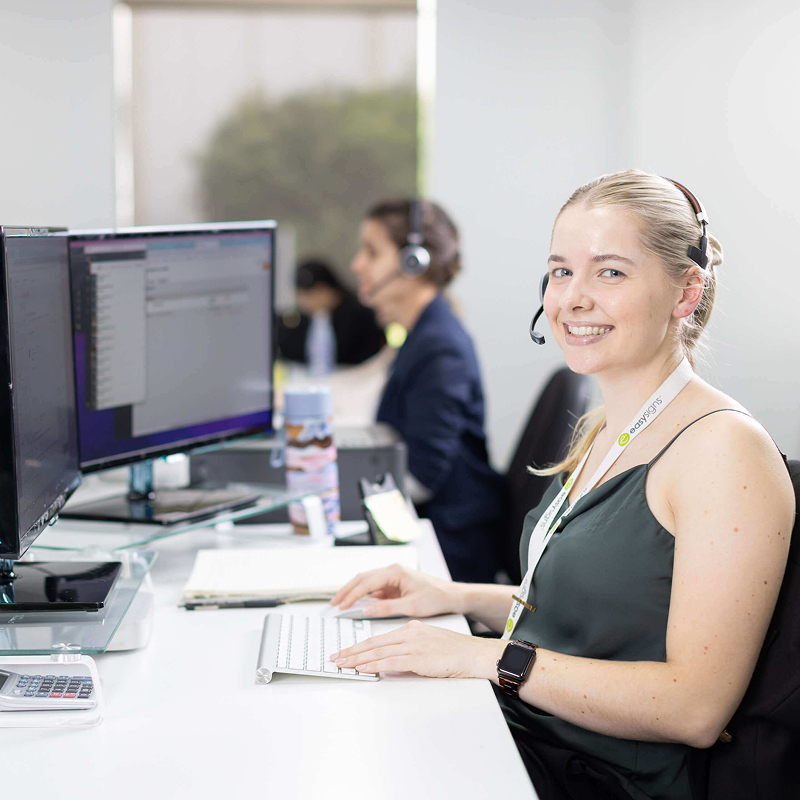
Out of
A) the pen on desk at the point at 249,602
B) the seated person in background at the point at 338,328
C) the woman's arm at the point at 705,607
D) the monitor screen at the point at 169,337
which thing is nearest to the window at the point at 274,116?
the seated person in background at the point at 338,328

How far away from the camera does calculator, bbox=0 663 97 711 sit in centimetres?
92

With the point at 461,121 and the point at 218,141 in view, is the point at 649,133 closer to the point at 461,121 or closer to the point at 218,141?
the point at 461,121

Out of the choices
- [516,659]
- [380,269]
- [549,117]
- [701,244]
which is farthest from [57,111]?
[549,117]

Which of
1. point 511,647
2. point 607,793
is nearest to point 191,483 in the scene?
point 511,647

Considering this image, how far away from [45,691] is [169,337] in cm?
72

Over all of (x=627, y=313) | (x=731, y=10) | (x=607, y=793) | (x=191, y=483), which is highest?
(x=731, y=10)

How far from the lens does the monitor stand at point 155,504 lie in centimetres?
146

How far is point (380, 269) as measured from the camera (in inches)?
104

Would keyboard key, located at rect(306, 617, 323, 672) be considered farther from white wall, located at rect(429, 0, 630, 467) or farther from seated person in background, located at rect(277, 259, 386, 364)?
seated person in background, located at rect(277, 259, 386, 364)

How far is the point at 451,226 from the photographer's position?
2652 millimetres

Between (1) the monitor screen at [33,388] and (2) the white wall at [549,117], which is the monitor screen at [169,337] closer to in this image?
(1) the monitor screen at [33,388]

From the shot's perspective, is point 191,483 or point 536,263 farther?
point 536,263

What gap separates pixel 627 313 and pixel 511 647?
0.44 meters

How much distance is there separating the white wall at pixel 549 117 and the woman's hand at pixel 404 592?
73.4 inches
